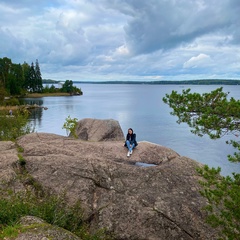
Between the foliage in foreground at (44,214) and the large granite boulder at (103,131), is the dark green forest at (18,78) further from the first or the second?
the foliage in foreground at (44,214)

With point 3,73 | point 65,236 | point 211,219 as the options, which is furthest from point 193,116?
point 3,73

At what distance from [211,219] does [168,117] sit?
75.9 meters

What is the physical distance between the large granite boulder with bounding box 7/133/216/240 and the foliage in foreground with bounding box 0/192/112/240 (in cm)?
78

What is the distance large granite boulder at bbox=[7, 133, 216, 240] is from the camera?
13.5 metres

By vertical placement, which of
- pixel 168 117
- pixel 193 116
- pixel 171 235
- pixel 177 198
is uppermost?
pixel 193 116

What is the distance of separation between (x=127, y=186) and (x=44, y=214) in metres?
4.80

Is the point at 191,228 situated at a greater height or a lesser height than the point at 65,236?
lesser

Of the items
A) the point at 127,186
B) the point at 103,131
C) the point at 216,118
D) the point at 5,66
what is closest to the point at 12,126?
the point at 103,131

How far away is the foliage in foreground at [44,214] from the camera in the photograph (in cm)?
990

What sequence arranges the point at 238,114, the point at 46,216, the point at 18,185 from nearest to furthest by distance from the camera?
the point at 238,114 → the point at 46,216 → the point at 18,185

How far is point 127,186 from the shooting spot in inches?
598

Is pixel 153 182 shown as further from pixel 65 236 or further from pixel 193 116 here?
pixel 65 236

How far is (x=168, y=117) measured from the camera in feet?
286

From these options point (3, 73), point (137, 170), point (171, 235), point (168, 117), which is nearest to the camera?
point (171, 235)
